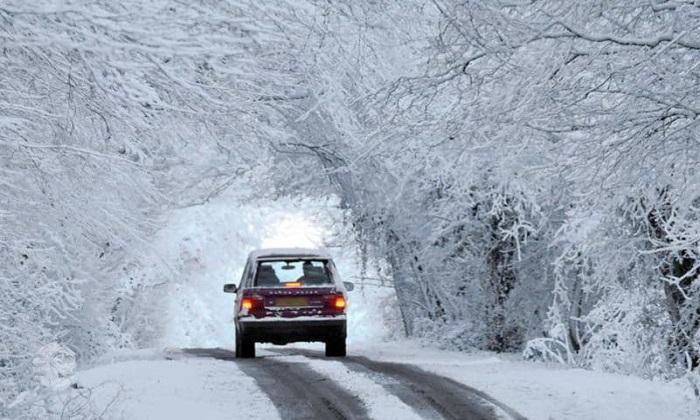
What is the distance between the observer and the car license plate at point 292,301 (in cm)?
1961

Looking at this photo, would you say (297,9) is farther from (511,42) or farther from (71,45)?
(71,45)

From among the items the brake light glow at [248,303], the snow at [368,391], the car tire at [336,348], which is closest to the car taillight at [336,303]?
the car tire at [336,348]

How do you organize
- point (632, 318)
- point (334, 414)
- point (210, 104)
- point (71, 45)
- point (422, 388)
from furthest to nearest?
point (632, 318), point (422, 388), point (334, 414), point (210, 104), point (71, 45)

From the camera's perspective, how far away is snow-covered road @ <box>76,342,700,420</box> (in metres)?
12.9

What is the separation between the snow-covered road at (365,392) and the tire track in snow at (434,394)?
0.01 metres

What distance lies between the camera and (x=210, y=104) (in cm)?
1015

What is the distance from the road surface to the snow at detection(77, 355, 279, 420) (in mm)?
276

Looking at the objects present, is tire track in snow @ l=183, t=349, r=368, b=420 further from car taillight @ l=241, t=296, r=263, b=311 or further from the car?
car taillight @ l=241, t=296, r=263, b=311

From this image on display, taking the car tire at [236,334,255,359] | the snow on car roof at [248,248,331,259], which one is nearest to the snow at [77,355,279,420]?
the car tire at [236,334,255,359]

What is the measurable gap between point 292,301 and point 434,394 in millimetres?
5597

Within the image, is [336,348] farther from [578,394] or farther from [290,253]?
[578,394]

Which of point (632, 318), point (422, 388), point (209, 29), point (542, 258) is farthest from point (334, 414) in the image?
point (542, 258)

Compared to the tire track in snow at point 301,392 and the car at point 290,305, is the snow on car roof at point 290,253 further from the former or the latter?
the tire track in snow at point 301,392

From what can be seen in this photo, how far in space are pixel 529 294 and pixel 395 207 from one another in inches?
129
